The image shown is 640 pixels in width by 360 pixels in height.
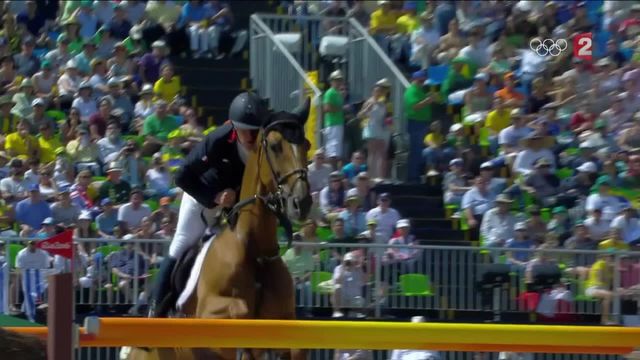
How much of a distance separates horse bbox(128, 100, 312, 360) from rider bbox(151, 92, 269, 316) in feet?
0.65

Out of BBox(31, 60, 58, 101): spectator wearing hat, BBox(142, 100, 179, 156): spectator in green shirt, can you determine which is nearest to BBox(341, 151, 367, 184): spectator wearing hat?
BBox(142, 100, 179, 156): spectator in green shirt

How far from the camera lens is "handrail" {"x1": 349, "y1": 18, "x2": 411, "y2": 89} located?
2025 cm

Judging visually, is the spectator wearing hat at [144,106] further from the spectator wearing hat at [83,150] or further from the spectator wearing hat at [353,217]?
the spectator wearing hat at [353,217]

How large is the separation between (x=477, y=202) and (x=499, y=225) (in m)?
0.70

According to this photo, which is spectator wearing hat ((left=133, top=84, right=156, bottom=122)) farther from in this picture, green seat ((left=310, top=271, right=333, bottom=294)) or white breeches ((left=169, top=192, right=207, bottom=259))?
white breeches ((left=169, top=192, right=207, bottom=259))

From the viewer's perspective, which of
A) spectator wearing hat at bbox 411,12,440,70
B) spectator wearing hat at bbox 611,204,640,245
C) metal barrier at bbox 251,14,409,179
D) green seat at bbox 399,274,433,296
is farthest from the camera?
spectator wearing hat at bbox 411,12,440,70

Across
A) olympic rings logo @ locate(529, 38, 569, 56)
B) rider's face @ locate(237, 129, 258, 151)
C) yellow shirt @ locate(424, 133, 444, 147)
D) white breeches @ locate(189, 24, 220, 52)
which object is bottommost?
rider's face @ locate(237, 129, 258, 151)

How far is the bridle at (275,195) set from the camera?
930 cm

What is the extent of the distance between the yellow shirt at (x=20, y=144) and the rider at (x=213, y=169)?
25.6ft

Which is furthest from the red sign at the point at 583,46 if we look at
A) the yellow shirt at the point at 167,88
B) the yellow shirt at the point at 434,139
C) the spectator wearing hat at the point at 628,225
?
the yellow shirt at the point at 167,88

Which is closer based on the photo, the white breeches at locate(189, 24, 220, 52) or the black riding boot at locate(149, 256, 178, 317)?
the black riding boot at locate(149, 256, 178, 317)

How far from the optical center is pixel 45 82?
63.0ft

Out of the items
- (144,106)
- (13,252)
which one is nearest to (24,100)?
(144,106)

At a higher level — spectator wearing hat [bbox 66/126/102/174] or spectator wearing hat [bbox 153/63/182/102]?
spectator wearing hat [bbox 153/63/182/102]
